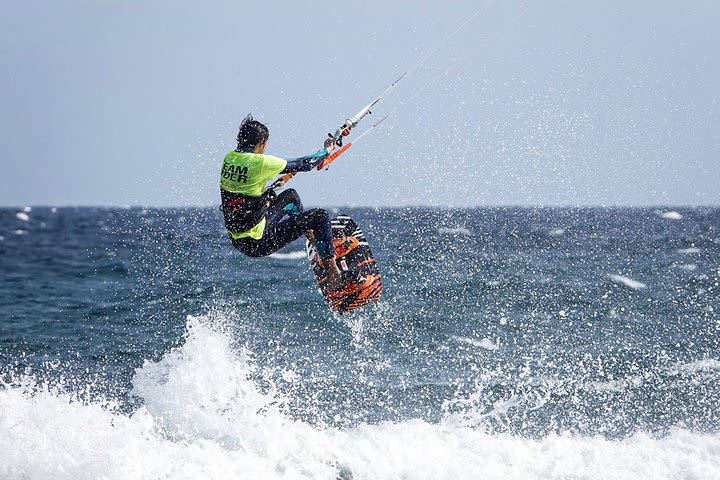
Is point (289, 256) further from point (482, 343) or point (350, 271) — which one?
point (350, 271)

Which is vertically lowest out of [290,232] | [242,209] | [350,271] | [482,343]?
[482,343]

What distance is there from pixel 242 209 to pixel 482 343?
287 inches

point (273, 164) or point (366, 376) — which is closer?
point (273, 164)

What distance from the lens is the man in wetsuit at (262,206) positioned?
8.53 m

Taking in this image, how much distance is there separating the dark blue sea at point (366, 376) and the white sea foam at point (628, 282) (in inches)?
6.2

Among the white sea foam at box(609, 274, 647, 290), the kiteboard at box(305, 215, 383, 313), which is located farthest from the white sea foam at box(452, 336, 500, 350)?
the white sea foam at box(609, 274, 647, 290)

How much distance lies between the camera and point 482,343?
15.1 m

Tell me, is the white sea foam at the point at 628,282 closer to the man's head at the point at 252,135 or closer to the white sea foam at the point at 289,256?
the white sea foam at the point at 289,256

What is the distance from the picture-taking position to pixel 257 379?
42.4ft

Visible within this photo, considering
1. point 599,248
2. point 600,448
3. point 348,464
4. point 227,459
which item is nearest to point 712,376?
point 600,448

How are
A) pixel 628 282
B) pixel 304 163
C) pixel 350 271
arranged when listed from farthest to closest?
pixel 628 282 → pixel 350 271 → pixel 304 163

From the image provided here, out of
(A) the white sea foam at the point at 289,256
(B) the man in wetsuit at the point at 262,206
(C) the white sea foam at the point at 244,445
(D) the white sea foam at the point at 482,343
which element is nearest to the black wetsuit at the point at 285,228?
(B) the man in wetsuit at the point at 262,206

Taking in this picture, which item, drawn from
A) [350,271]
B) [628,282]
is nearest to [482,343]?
[350,271]

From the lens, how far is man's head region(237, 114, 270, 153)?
8.56 m
